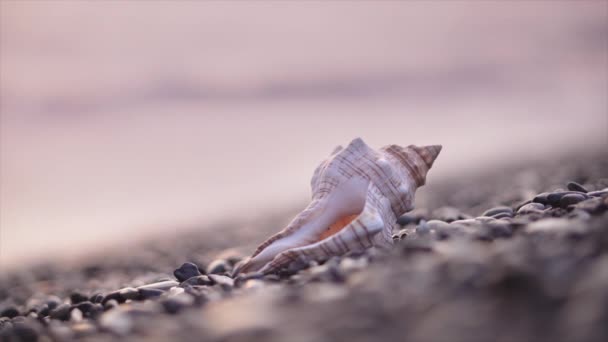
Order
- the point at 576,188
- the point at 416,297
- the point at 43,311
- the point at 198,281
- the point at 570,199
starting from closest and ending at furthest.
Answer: the point at 416,297, the point at 198,281, the point at 570,199, the point at 43,311, the point at 576,188

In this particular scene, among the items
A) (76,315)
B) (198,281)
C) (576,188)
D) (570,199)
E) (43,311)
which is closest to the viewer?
(76,315)

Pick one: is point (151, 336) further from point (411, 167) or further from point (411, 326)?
point (411, 167)

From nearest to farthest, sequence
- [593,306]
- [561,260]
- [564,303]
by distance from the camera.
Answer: [593,306]
[564,303]
[561,260]

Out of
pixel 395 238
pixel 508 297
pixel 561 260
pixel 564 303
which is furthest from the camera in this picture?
pixel 395 238

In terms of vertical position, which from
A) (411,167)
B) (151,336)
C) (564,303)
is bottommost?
(564,303)

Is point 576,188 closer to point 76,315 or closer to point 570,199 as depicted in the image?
point 570,199

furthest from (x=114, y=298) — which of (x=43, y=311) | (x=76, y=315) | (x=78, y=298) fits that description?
(x=43, y=311)

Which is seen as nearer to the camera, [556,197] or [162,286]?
[162,286]

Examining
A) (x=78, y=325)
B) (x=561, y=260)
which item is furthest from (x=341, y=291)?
(x=78, y=325)

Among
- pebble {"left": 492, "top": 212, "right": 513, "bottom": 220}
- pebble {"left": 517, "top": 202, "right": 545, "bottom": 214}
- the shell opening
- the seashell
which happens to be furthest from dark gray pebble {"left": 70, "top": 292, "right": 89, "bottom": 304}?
pebble {"left": 517, "top": 202, "right": 545, "bottom": 214}
